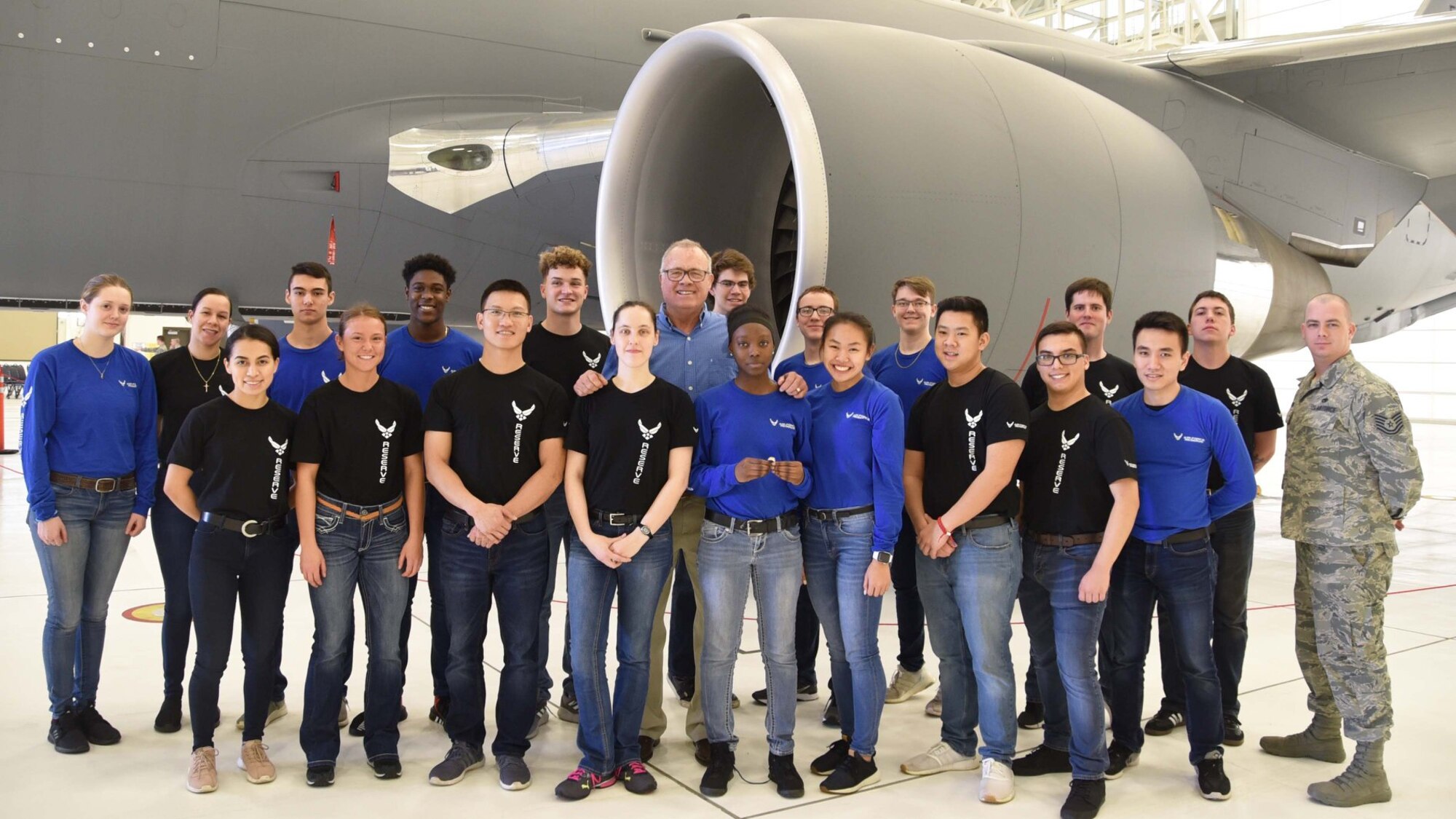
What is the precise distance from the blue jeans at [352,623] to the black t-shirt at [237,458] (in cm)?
14

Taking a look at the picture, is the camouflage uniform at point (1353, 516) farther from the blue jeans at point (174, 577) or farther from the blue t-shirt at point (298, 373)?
the blue jeans at point (174, 577)

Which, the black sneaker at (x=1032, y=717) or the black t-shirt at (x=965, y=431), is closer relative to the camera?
the black t-shirt at (x=965, y=431)

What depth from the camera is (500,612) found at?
9.34 ft

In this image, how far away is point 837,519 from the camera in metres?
2.83

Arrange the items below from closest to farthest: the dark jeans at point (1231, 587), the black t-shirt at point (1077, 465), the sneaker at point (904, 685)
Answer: the black t-shirt at point (1077, 465) < the dark jeans at point (1231, 587) < the sneaker at point (904, 685)

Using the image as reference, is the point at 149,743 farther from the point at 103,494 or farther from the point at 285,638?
the point at 285,638

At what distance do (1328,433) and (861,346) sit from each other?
1260 millimetres

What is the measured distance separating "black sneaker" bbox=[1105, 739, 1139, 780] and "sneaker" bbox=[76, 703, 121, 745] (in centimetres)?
272

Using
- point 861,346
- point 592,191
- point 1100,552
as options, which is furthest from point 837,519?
point 592,191

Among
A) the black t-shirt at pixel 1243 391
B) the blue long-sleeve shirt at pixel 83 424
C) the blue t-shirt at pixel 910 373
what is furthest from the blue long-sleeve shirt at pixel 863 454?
the blue long-sleeve shirt at pixel 83 424

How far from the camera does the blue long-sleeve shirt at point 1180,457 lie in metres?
2.79

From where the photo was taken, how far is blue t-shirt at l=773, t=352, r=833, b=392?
3180 millimetres

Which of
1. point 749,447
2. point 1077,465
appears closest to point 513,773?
point 749,447

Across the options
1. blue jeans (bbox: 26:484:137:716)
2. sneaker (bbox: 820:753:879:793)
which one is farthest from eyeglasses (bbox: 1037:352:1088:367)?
blue jeans (bbox: 26:484:137:716)
